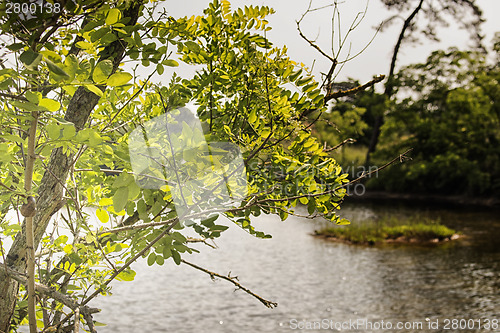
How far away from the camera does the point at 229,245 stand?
628 inches

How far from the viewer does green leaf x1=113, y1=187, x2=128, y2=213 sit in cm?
149

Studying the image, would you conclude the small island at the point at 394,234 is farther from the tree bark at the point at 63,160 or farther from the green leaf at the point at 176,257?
the tree bark at the point at 63,160

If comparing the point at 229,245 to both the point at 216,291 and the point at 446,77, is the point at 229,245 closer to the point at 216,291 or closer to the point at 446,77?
the point at 216,291

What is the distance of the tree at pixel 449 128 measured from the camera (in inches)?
977

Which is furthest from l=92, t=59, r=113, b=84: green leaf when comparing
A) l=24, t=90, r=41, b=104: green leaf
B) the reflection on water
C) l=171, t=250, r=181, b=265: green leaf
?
the reflection on water

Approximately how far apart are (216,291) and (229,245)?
205 inches

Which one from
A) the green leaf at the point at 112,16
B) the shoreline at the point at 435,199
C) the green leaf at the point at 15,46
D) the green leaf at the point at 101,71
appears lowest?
the green leaf at the point at 101,71

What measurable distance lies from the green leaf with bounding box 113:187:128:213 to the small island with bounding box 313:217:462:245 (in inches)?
610

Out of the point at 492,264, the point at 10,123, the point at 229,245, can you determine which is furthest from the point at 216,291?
the point at 10,123

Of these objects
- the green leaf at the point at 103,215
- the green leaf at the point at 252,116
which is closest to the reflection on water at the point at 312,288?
the green leaf at the point at 103,215

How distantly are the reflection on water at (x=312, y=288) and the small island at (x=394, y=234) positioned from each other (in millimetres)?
739

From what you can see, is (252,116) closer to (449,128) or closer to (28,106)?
(28,106)

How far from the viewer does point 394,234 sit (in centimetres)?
1680

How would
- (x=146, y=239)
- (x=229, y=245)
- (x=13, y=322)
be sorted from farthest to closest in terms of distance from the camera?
(x=229, y=245)
(x=13, y=322)
(x=146, y=239)
